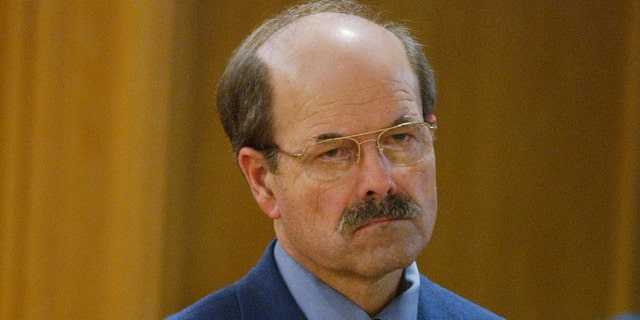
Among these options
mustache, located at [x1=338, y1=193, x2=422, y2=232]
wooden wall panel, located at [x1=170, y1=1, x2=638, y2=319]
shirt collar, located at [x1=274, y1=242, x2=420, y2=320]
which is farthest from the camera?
wooden wall panel, located at [x1=170, y1=1, x2=638, y2=319]

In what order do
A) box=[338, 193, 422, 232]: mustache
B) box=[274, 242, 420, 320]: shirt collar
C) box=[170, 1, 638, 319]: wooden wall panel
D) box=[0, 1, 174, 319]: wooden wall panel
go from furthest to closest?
1. box=[170, 1, 638, 319]: wooden wall panel
2. box=[0, 1, 174, 319]: wooden wall panel
3. box=[274, 242, 420, 320]: shirt collar
4. box=[338, 193, 422, 232]: mustache

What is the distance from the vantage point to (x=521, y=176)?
12.3 ft

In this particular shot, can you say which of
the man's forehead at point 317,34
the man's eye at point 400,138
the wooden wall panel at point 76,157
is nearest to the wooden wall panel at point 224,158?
the wooden wall panel at point 76,157

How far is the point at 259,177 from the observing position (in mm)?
2178

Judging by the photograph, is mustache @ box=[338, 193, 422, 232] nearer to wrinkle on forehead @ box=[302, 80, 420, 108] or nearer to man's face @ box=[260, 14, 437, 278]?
man's face @ box=[260, 14, 437, 278]

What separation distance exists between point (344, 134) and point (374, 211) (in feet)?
0.55

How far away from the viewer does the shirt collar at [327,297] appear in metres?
2.06

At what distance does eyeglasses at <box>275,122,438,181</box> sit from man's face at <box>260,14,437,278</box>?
1 cm

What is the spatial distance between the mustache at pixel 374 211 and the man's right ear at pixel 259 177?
22 centimetres

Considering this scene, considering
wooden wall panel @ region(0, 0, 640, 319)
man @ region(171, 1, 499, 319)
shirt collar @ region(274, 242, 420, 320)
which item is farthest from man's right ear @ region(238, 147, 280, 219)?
wooden wall panel @ region(0, 0, 640, 319)

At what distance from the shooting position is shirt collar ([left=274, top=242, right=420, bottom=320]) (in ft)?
6.77

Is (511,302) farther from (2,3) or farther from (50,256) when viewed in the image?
(2,3)

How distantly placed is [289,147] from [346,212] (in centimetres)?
20

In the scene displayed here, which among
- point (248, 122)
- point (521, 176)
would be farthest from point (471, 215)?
point (248, 122)
